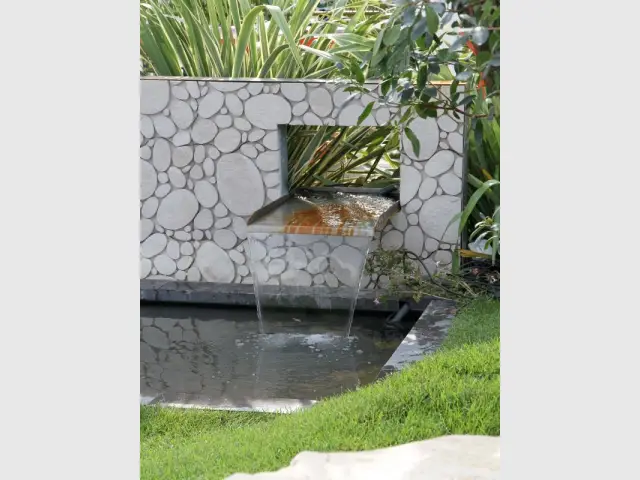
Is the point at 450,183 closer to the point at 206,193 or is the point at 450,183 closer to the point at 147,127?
the point at 206,193

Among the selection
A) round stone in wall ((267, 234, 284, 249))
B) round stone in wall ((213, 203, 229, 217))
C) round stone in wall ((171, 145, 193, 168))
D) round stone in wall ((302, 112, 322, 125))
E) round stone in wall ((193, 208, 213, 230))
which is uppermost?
round stone in wall ((302, 112, 322, 125))

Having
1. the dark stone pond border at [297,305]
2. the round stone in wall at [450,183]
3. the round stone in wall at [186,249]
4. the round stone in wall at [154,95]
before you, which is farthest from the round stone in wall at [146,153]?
the round stone in wall at [450,183]

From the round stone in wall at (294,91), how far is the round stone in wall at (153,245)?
1294 millimetres

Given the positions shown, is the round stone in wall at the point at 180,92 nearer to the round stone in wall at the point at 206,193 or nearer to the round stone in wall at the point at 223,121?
the round stone in wall at the point at 223,121

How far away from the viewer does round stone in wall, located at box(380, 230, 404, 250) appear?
6195mm

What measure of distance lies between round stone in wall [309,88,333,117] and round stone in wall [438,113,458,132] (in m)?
0.70

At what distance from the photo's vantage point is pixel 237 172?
6336 mm

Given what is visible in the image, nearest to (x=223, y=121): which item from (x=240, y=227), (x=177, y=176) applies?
(x=177, y=176)

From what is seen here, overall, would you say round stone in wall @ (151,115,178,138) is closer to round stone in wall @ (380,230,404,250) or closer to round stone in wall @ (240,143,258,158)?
round stone in wall @ (240,143,258,158)

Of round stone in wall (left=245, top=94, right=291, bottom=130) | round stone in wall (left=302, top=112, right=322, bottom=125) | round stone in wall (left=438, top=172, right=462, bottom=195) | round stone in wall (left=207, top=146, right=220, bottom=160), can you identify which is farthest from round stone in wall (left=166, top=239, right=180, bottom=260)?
round stone in wall (left=438, top=172, right=462, bottom=195)

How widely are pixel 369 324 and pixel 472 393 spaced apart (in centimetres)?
247

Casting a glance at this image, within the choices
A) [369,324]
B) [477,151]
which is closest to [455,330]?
[369,324]

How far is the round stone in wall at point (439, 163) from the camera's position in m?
5.98
